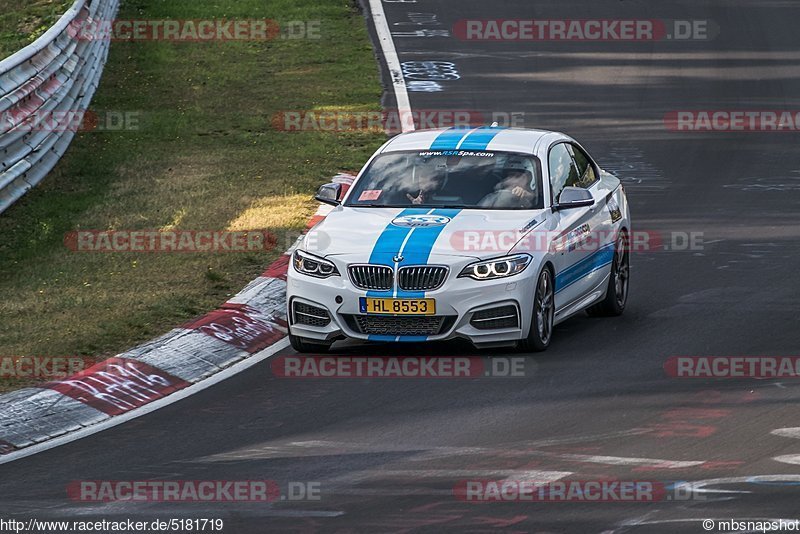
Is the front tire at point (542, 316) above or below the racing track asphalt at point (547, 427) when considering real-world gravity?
above

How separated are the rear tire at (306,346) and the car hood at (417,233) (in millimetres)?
636

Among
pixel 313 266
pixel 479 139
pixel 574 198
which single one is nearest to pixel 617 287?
pixel 574 198

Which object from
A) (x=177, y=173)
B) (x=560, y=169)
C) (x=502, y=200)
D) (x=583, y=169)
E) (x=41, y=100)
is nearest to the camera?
(x=502, y=200)

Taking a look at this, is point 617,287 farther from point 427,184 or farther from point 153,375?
point 153,375

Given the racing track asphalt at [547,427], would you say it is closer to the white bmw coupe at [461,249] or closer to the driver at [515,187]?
the white bmw coupe at [461,249]

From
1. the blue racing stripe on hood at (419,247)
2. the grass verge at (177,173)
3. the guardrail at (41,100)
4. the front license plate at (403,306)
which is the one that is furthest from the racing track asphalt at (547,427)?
the guardrail at (41,100)

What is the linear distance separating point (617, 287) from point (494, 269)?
2067mm

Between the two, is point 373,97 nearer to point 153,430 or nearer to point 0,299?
point 0,299

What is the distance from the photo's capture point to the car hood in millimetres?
11133

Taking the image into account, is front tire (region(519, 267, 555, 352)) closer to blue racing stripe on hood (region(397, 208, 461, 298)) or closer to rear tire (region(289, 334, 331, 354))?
blue racing stripe on hood (region(397, 208, 461, 298))

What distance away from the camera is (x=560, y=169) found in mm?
12586

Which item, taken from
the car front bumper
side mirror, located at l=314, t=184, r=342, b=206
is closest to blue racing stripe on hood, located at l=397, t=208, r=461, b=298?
the car front bumper

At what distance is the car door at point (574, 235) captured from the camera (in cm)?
1180

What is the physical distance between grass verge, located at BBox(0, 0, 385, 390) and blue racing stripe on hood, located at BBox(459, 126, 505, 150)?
2.19 m
